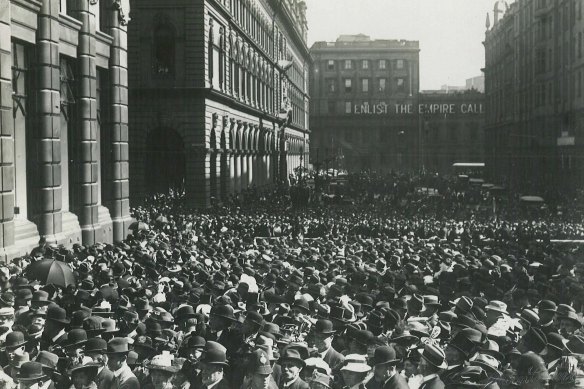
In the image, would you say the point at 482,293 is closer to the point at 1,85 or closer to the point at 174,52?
the point at 1,85

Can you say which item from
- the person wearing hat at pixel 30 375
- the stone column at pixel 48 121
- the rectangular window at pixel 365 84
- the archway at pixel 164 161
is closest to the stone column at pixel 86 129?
the stone column at pixel 48 121

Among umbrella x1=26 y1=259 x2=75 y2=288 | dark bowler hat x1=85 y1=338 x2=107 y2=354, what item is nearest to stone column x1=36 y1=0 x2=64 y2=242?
umbrella x1=26 y1=259 x2=75 y2=288

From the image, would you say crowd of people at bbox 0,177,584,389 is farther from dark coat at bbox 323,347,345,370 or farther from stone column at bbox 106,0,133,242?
stone column at bbox 106,0,133,242

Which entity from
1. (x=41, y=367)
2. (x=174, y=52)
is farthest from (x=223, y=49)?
(x=41, y=367)

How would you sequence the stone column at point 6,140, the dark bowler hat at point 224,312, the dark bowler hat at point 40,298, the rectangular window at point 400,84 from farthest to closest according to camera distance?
the rectangular window at point 400,84, the stone column at point 6,140, the dark bowler hat at point 40,298, the dark bowler hat at point 224,312

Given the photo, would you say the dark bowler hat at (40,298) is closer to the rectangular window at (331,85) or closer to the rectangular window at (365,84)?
the rectangular window at (331,85)
